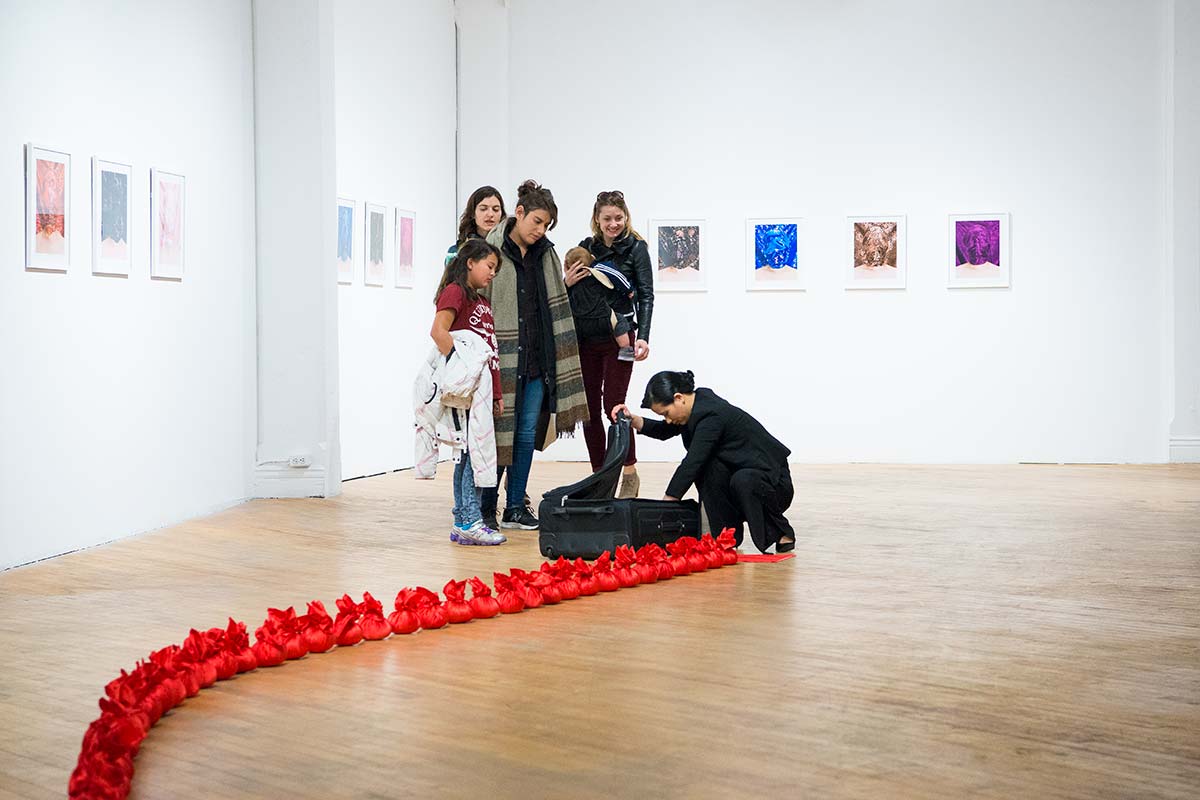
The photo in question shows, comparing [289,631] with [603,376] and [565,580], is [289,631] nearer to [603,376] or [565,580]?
[565,580]

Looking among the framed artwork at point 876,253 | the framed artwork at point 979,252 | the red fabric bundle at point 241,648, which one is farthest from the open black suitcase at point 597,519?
the framed artwork at point 979,252

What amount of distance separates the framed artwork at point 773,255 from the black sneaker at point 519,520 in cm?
610

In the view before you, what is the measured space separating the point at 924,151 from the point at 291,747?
1116 cm

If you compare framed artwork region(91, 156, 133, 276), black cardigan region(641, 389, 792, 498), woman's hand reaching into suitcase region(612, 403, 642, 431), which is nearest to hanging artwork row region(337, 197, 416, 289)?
framed artwork region(91, 156, 133, 276)

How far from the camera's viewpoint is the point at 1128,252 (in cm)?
1301

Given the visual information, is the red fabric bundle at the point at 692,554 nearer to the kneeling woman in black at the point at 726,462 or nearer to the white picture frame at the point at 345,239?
the kneeling woman in black at the point at 726,462

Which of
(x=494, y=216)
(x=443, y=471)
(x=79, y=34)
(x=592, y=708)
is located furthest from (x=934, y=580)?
(x=443, y=471)

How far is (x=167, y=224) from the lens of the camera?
328 inches

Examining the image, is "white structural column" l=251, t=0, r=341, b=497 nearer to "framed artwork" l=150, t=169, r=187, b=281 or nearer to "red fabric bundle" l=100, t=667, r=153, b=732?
"framed artwork" l=150, t=169, r=187, b=281

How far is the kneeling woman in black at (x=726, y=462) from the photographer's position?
265 inches

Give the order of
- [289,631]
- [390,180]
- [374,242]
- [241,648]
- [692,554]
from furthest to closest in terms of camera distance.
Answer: [390,180] < [374,242] < [692,554] < [289,631] < [241,648]

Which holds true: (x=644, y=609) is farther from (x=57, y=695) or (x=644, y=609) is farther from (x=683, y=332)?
(x=683, y=332)

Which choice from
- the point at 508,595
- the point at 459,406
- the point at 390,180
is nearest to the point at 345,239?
the point at 390,180

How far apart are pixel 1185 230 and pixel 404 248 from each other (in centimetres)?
750
